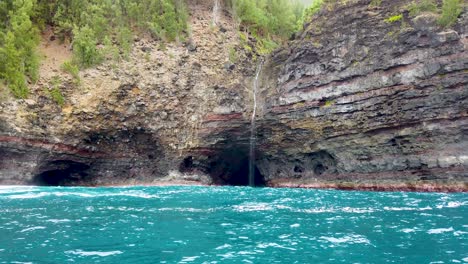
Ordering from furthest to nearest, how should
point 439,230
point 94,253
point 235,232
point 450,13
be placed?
1. point 450,13
2. point 235,232
3. point 439,230
4. point 94,253

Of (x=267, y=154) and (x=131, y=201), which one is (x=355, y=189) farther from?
(x=131, y=201)

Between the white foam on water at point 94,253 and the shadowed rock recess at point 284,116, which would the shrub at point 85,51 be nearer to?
the shadowed rock recess at point 284,116

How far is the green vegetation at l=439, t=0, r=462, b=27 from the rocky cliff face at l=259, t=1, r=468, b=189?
0.60 metres

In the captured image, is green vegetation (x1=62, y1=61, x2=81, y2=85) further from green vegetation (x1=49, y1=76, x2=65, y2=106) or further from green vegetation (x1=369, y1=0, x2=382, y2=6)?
green vegetation (x1=369, y1=0, x2=382, y2=6)

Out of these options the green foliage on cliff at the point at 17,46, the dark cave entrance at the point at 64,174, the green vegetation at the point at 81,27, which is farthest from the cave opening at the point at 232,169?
the green foliage on cliff at the point at 17,46

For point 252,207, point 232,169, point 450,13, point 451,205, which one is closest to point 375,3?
point 450,13

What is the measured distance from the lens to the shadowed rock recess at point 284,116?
3212 centimetres

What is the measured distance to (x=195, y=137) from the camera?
43750 mm

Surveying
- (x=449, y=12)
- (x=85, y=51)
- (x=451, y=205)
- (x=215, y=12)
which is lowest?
(x=451, y=205)

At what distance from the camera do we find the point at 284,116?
134 ft

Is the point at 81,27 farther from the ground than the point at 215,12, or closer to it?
closer to it

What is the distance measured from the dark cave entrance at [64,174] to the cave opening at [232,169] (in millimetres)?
14121

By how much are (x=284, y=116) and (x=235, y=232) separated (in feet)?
89.0

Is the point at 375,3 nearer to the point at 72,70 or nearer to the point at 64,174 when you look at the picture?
the point at 72,70
